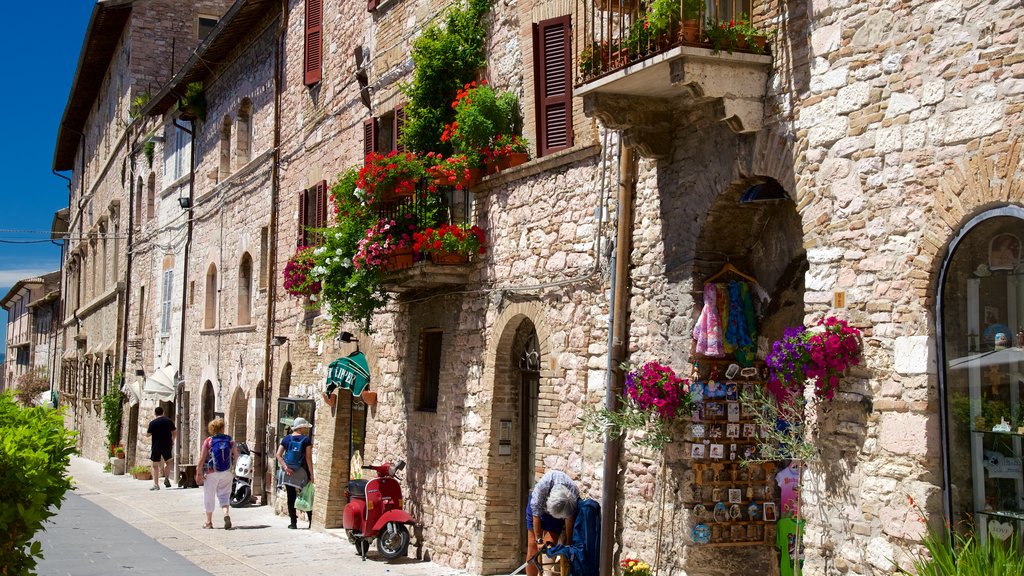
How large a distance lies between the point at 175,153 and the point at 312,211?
39.9 ft

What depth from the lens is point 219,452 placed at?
15.4 meters

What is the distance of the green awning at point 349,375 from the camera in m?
14.5

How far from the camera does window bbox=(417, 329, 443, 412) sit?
13.3 meters

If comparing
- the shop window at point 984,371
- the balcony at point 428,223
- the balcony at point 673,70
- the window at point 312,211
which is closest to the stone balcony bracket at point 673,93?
the balcony at point 673,70

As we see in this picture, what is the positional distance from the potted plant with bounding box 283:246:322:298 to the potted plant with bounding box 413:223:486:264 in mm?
3611

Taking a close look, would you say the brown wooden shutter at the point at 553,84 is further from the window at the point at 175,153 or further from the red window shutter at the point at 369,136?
the window at the point at 175,153

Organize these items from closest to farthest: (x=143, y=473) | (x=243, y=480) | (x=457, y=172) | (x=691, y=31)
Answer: (x=691, y=31) < (x=457, y=172) < (x=243, y=480) < (x=143, y=473)

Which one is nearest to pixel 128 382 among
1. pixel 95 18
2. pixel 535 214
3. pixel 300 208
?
pixel 95 18

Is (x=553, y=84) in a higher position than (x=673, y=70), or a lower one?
higher

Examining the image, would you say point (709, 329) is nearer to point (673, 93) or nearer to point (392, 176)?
point (673, 93)

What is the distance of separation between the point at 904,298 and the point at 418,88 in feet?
25.1

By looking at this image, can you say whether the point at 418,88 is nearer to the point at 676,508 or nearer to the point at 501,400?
the point at 501,400

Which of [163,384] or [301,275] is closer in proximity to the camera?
[301,275]

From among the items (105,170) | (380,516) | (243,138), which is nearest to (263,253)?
(243,138)
